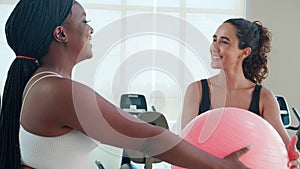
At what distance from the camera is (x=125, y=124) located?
0.81m

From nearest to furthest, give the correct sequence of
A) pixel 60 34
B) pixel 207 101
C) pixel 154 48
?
1. pixel 60 34
2. pixel 207 101
3. pixel 154 48

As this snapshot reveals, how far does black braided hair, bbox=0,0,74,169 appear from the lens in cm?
92

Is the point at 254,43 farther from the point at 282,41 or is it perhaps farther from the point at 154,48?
the point at 282,41

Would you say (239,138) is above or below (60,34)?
below

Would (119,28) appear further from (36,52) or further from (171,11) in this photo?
(36,52)

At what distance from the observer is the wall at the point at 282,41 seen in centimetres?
424

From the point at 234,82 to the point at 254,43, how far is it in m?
0.21

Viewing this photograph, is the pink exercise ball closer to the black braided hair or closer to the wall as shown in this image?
the black braided hair

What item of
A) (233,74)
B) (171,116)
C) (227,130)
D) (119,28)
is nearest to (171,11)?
(119,28)

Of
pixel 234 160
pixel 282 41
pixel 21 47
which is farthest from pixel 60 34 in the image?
pixel 282 41

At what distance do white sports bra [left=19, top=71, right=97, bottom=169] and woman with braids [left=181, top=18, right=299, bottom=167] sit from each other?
66 centimetres

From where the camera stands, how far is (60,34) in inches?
36.6

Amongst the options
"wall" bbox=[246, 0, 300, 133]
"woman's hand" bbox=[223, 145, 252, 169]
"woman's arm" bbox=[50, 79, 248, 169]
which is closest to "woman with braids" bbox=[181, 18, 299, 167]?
"woman's hand" bbox=[223, 145, 252, 169]

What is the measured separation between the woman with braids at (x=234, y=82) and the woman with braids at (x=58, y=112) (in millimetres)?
605
